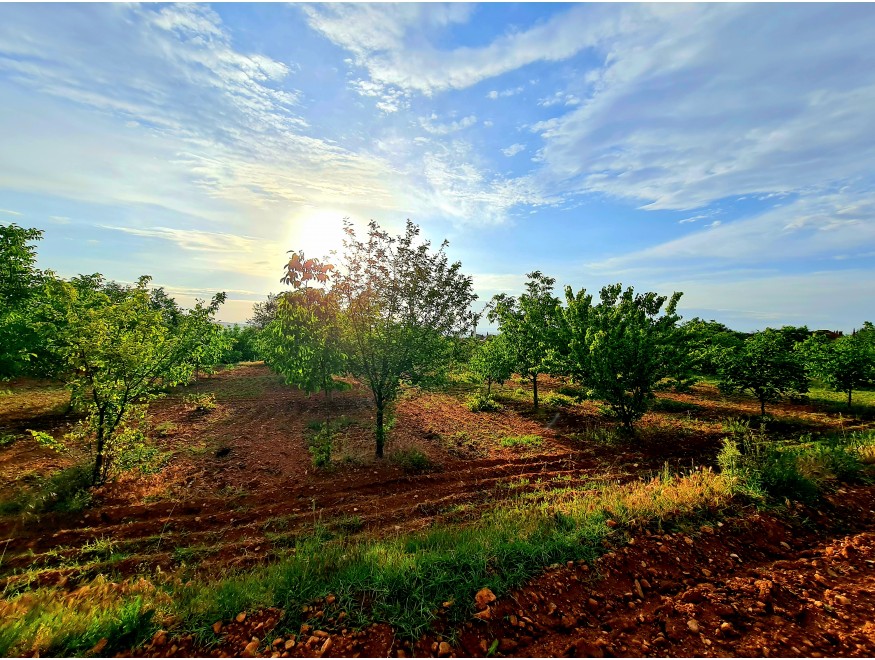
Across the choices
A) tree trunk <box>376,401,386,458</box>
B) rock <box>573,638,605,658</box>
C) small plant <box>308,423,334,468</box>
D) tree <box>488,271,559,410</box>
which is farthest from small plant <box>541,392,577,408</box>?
rock <box>573,638,605,658</box>

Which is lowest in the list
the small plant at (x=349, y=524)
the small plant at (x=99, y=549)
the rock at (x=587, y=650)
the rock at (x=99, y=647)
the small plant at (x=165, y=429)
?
the small plant at (x=99, y=549)

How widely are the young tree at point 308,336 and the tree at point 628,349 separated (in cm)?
947

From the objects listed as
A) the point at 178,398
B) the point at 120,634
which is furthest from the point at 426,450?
the point at 178,398

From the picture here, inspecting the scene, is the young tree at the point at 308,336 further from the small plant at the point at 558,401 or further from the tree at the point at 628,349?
the small plant at the point at 558,401

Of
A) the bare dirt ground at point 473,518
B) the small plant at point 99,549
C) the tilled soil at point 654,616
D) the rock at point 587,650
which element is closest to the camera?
the rock at point 587,650

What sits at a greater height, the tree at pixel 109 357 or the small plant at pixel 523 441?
the tree at pixel 109 357

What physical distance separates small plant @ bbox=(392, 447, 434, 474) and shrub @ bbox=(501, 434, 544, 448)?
3546 millimetres

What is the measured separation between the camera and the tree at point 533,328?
1761cm

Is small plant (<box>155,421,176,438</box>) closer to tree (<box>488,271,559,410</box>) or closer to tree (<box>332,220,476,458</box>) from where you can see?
tree (<box>332,220,476,458</box>)

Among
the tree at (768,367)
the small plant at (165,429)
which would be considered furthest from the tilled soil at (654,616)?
the tree at (768,367)

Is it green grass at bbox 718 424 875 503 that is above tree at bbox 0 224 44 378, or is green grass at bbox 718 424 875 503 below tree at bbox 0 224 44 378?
below

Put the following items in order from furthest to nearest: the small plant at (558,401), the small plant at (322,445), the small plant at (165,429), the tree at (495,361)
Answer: the small plant at (558,401), the tree at (495,361), the small plant at (165,429), the small plant at (322,445)

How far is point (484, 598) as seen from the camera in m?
4.29

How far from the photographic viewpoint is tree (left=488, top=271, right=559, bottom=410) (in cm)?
1761
